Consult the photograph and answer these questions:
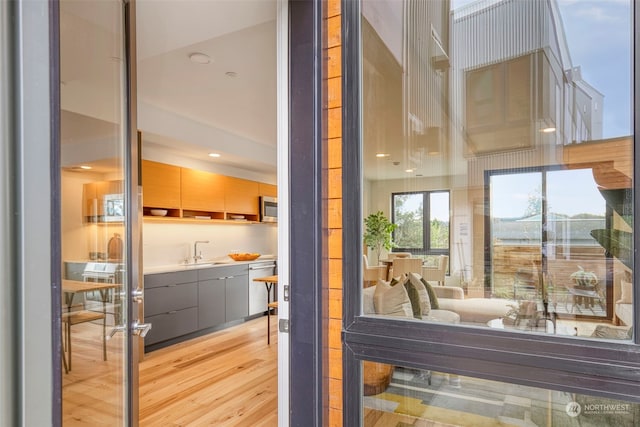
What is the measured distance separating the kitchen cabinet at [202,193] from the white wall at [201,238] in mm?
328

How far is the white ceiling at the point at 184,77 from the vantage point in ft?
3.12

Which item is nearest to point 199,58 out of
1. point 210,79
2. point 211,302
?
point 210,79

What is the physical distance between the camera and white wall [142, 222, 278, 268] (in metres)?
4.84

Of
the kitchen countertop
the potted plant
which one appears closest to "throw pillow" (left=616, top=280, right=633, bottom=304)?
the potted plant

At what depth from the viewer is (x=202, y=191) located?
208 inches

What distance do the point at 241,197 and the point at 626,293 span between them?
544 cm

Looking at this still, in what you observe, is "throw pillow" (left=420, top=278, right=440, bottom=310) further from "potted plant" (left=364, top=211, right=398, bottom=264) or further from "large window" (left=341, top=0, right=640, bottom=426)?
"potted plant" (left=364, top=211, right=398, bottom=264)

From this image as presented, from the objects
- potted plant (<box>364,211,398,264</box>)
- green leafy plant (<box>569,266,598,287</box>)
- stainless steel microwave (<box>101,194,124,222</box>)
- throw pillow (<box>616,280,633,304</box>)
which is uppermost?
stainless steel microwave (<box>101,194,124,222</box>)

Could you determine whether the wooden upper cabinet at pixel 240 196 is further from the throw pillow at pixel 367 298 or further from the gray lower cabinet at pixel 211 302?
the throw pillow at pixel 367 298

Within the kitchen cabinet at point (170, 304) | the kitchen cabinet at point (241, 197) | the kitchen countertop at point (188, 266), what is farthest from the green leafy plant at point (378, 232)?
the kitchen cabinet at point (241, 197)

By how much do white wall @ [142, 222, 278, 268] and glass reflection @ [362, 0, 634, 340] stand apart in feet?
13.5

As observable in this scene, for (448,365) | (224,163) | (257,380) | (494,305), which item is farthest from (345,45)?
(224,163)

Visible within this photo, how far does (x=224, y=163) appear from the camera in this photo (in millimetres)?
5730

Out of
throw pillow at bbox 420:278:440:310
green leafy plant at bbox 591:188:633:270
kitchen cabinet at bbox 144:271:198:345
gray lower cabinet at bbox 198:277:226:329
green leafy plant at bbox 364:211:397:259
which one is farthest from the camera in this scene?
gray lower cabinet at bbox 198:277:226:329
